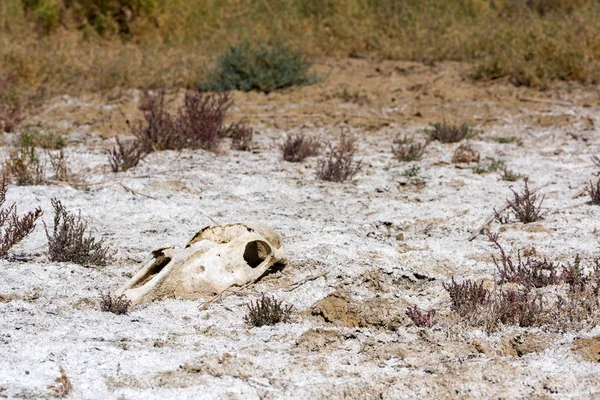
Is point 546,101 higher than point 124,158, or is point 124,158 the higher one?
point 124,158

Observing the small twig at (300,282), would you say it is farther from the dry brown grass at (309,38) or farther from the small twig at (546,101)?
the dry brown grass at (309,38)

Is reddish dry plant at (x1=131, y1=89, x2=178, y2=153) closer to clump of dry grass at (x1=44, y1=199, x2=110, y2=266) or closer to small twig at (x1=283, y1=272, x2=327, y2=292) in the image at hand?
clump of dry grass at (x1=44, y1=199, x2=110, y2=266)

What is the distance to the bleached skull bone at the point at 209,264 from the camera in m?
3.91

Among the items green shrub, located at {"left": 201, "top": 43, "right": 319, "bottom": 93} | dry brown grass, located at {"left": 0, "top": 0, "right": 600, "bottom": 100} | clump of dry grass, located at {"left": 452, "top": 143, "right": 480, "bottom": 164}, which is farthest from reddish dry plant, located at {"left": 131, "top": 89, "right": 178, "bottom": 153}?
dry brown grass, located at {"left": 0, "top": 0, "right": 600, "bottom": 100}

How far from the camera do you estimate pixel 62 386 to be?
9.61 feet

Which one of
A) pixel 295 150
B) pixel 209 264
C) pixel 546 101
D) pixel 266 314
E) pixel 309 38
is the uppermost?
pixel 309 38

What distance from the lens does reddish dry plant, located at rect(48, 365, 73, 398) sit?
289 centimetres

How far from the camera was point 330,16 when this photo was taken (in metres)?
12.3

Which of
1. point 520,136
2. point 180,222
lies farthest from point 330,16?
point 180,222

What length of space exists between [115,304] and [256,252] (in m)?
0.83

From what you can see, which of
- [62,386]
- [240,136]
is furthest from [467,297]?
[240,136]

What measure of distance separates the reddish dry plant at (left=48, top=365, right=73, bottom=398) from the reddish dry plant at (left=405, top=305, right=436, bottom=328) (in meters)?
1.44

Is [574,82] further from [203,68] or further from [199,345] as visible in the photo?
[199,345]

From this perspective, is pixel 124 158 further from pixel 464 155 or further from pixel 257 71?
pixel 257 71
